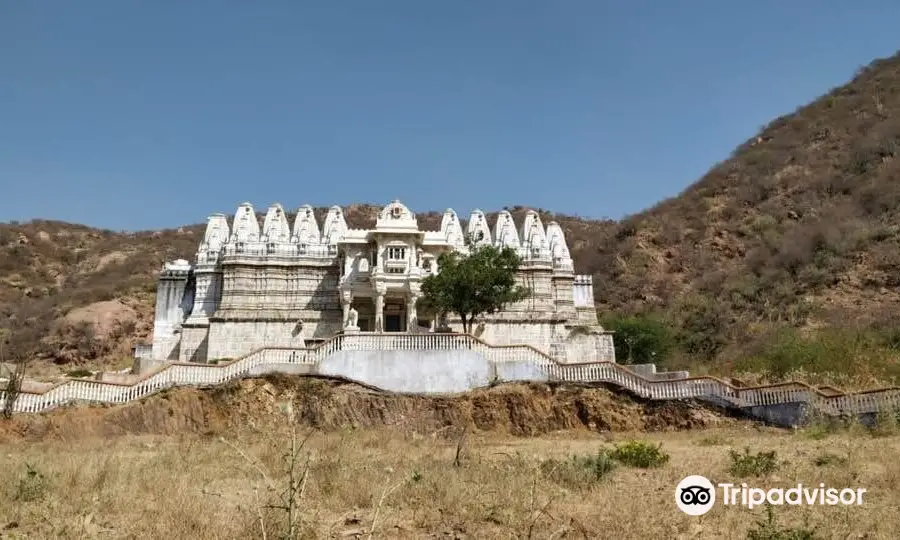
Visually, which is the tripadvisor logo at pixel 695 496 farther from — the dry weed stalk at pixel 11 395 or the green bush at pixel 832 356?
the dry weed stalk at pixel 11 395

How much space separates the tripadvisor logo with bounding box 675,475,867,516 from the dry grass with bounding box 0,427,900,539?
0.22 meters

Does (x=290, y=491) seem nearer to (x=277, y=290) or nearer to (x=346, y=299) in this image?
(x=346, y=299)

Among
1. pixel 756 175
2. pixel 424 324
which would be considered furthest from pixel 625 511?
pixel 756 175

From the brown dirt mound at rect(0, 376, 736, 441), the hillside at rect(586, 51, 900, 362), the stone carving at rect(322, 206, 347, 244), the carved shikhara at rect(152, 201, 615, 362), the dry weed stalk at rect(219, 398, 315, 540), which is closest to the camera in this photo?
the dry weed stalk at rect(219, 398, 315, 540)

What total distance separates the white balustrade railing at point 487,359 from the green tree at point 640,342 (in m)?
11.1

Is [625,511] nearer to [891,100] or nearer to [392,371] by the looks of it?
[392,371]

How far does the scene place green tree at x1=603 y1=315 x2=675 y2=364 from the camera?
1332 inches

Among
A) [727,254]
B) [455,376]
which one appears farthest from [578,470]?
[727,254]

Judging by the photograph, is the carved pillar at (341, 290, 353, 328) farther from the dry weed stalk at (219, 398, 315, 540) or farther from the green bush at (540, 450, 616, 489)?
the dry weed stalk at (219, 398, 315, 540)

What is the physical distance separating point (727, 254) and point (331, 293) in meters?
32.1

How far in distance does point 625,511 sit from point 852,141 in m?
58.6

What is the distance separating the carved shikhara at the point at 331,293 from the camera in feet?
103

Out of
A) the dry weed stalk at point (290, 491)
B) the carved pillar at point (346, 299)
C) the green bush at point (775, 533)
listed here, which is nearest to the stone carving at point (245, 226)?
the carved pillar at point (346, 299)

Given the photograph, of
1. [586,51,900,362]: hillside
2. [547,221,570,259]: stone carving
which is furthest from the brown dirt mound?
[586,51,900,362]: hillside
